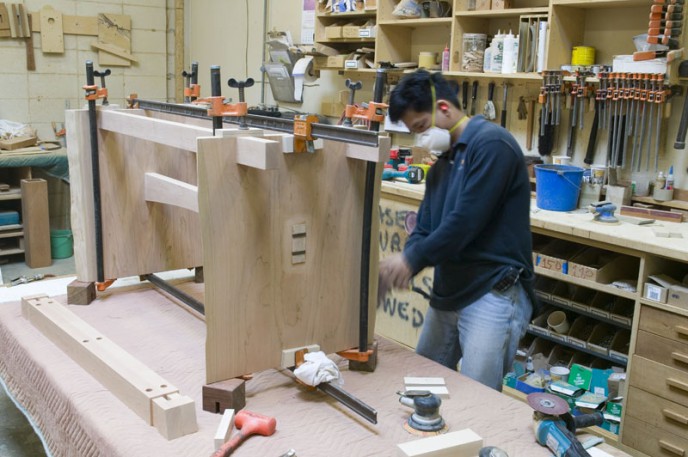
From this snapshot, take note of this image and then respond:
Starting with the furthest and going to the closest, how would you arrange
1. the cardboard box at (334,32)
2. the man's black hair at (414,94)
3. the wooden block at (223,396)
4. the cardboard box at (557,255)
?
the cardboard box at (334,32) → the cardboard box at (557,255) → the man's black hair at (414,94) → the wooden block at (223,396)

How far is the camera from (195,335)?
1896 mm

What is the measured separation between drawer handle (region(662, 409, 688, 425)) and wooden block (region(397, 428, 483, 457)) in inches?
56.2

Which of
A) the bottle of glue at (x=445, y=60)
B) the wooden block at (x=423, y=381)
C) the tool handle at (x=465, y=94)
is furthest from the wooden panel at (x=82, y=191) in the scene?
the tool handle at (x=465, y=94)

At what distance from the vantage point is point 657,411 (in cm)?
242

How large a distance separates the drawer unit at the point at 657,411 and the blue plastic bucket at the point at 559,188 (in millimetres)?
855

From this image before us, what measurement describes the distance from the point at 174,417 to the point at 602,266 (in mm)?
1935

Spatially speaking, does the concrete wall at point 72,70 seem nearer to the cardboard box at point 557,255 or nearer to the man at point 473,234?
the cardboard box at point 557,255

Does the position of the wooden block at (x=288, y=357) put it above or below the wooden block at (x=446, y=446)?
above

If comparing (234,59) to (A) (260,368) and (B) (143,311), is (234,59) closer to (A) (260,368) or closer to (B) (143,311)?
(B) (143,311)

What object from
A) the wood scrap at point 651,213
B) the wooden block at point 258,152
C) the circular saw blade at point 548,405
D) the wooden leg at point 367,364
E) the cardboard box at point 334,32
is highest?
the cardboard box at point 334,32

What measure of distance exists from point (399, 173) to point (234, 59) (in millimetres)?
2567

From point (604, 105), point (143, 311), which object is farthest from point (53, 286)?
point (604, 105)

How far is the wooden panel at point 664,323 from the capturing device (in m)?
2.34

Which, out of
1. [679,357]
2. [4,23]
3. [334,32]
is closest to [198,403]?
[679,357]
